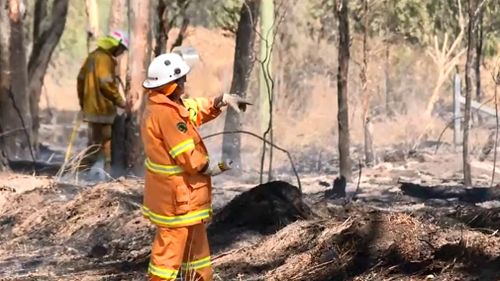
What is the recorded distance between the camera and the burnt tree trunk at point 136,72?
1223 cm

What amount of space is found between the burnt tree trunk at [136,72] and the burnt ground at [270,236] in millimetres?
1456

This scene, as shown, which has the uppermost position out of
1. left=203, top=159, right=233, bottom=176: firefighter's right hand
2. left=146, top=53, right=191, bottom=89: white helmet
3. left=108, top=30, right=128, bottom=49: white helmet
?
left=108, top=30, right=128, bottom=49: white helmet

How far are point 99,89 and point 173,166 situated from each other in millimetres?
6392

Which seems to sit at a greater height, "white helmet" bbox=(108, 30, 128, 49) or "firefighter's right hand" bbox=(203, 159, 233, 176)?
"white helmet" bbox=(108, 30, 128, 49)

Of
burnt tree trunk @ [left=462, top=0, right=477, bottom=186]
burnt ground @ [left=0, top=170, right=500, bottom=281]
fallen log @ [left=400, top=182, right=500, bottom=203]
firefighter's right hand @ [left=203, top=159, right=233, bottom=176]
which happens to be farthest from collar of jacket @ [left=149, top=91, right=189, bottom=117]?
burnt tree trunk @ [left=462, top=0, right=477, bottom=186]

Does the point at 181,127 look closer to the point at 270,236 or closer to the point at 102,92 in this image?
the point at 270,236

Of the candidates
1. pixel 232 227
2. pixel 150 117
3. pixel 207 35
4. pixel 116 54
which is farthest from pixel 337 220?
pixel 207 35

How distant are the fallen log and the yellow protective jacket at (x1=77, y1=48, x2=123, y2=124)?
361cm

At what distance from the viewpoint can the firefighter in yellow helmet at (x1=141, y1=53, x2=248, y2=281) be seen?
5.84 meters

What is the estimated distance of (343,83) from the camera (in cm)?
1173

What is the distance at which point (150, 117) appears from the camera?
593 centimetres

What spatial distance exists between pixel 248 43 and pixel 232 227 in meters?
7.68

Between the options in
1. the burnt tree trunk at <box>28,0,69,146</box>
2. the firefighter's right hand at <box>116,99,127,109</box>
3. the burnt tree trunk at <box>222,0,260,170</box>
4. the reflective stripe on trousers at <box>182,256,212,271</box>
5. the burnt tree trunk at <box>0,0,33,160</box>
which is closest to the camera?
the reflective stripe on trousers at <box>182,256,212,271</box>

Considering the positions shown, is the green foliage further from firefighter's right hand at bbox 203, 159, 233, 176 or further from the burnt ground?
firefighter's right hand at bbox 203, 159, 233, 176
